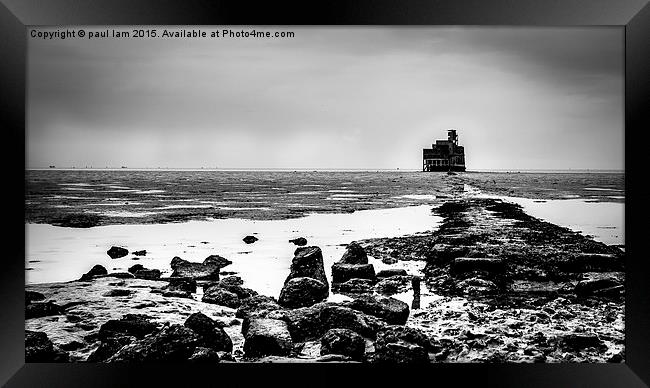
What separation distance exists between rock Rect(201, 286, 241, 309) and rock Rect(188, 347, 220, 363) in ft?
2.03

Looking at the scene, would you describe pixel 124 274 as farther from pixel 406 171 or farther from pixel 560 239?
pixel 560 239

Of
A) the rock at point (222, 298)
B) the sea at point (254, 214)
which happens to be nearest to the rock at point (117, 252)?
the sea at point (254, 214)

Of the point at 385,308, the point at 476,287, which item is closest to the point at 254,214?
the point at 385,308

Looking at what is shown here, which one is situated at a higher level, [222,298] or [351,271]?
[351,271]

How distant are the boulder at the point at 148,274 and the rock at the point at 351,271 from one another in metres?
1.59

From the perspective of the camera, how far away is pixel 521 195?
5.45 meters

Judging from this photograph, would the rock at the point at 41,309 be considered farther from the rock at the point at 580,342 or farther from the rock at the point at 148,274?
the rock at the point at 580,342

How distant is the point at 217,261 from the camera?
4.43 meters

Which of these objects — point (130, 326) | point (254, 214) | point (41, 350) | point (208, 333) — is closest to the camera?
point (41, 350)

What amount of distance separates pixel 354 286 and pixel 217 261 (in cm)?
129

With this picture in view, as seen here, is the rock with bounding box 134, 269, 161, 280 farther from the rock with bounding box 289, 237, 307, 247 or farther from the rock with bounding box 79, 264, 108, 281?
the rock with bounding box 289, 237, 307, 247

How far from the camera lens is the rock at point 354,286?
4.25m

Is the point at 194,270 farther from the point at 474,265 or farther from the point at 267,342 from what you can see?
the point at 474,265
